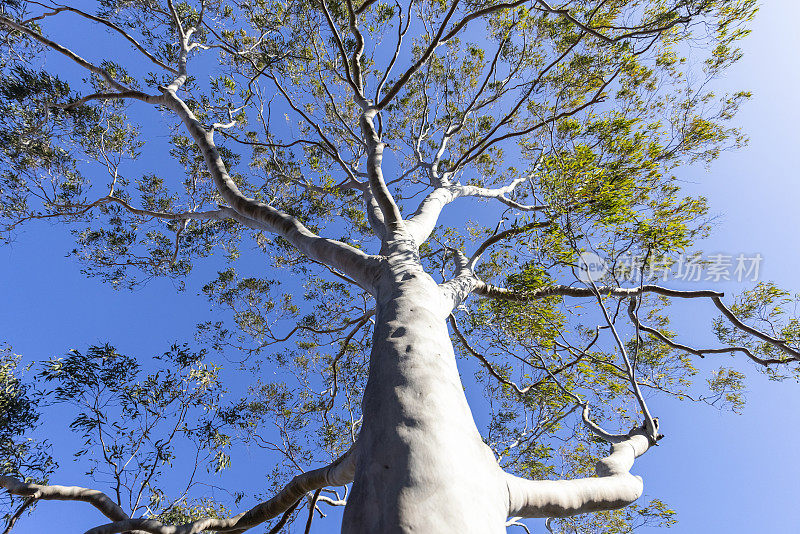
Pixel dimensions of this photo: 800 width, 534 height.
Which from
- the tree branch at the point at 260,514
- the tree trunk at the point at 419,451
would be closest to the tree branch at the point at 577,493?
the tree trunk at the point at 419,451

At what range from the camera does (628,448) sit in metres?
1.84

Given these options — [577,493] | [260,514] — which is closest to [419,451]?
[577,493]

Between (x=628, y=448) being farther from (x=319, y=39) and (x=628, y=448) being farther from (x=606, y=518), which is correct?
(x=319, y=39)

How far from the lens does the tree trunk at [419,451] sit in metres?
0.94

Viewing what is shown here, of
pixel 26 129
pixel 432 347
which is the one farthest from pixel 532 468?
pixel 26 129

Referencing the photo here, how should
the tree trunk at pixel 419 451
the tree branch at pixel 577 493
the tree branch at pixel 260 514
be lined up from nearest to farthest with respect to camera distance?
1. the tree trunk at pixel 419 451
2. the tree branch at pixel 577 493
3. the tree branch at pixel 260 514

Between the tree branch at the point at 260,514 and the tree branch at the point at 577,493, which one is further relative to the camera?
the tree branch at the point at 260,514

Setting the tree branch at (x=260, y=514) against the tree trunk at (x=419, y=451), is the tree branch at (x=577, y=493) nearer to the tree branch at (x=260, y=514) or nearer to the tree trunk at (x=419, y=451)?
the tree trunk at (x=419, y=451)

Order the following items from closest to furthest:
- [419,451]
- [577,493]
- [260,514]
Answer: [419,451], [577,493], [260,514]

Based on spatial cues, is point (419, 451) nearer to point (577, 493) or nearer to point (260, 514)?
point (577, 493)

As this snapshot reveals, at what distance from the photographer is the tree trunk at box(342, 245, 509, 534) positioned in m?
0.94

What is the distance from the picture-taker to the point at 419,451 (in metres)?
1.07

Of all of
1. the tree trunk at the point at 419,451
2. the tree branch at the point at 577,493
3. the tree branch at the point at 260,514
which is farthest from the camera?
the tree branch at the point at 260,514

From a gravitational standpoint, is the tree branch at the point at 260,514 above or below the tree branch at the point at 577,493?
above
